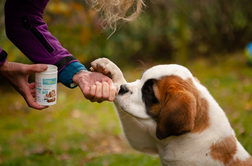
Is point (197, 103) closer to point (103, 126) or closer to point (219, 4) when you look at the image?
point (103, 126)

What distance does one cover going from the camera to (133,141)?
3.41 m

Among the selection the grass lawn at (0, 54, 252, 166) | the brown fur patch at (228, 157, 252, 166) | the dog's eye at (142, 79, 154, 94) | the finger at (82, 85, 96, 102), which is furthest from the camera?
the grass lawn at (0, 54, 252, 166)

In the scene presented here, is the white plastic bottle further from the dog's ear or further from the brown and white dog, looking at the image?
the dog's ear

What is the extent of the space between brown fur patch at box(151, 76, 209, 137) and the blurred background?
65 cm

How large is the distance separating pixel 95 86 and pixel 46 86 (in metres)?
0.41

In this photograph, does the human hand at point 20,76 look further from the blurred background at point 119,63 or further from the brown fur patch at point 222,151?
the brown fur patch at point 222,151

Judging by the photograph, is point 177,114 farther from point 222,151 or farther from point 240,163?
point 240,163

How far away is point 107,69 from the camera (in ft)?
10.2

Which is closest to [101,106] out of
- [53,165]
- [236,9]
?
[53,165]

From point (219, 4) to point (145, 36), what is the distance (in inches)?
101

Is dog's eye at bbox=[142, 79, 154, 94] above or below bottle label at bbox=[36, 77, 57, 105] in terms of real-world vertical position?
above

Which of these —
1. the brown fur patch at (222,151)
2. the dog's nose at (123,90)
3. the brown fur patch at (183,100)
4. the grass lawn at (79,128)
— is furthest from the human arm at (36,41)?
the grass lawn at (79,128)

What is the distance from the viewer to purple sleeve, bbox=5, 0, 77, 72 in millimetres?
2943

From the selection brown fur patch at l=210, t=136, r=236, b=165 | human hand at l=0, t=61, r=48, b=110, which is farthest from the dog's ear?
human hand at l=0, t=61, r=48, b=110
